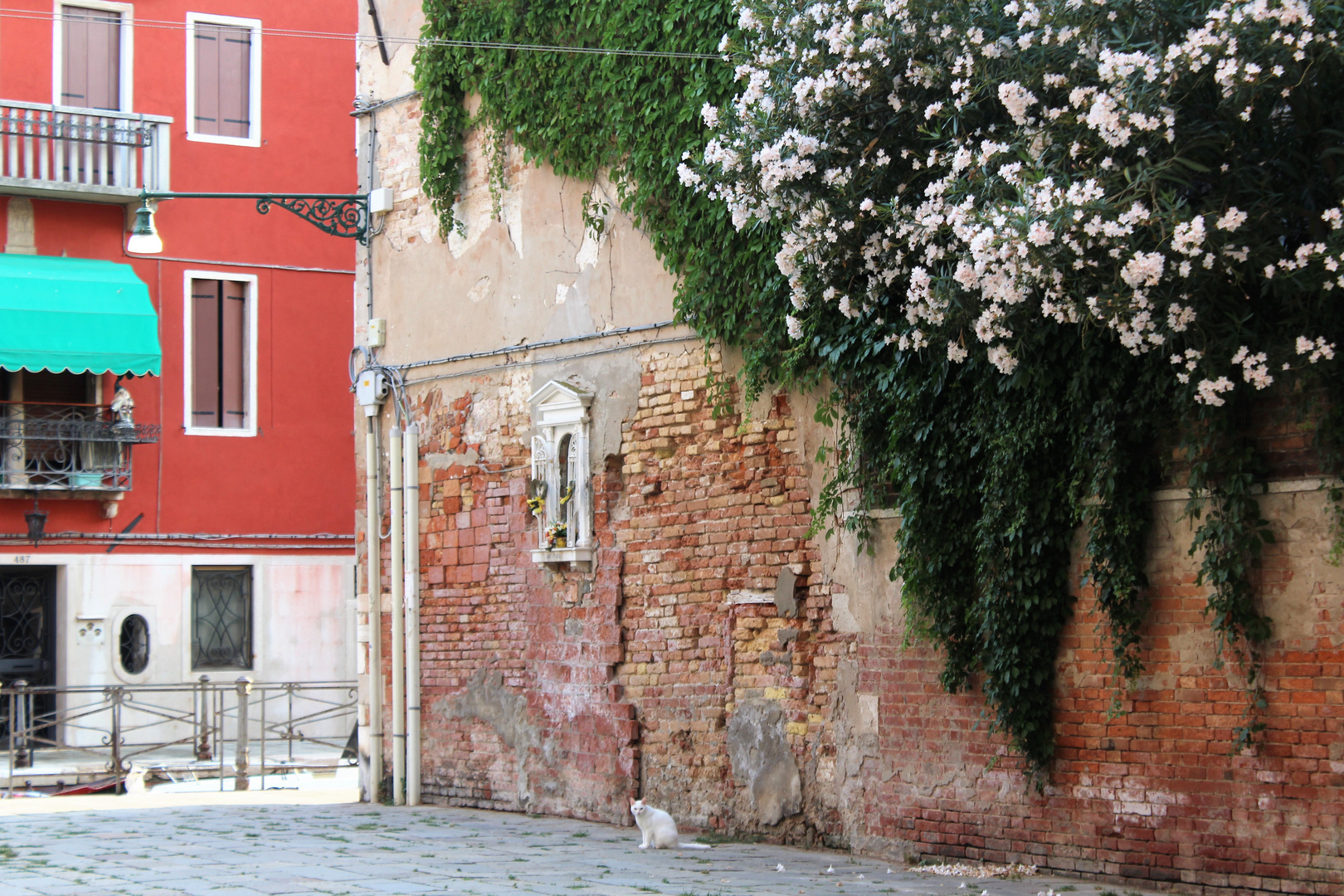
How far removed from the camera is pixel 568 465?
1123 centimetres

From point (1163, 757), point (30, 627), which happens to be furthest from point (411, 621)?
point (30, 627)

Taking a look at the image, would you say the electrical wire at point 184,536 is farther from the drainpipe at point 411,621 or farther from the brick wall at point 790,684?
the brick wall at point 790,684

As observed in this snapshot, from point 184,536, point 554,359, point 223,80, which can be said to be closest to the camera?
point 554,359

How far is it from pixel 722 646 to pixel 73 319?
35.6 ft

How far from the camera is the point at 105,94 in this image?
19.1 metres

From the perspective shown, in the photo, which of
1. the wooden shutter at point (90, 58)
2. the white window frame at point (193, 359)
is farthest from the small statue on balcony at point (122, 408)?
the wooden shutter at point (90, 58)

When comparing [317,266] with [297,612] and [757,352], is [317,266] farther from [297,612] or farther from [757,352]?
[757,352]

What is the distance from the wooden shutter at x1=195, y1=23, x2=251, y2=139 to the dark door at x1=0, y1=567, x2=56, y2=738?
237 inches

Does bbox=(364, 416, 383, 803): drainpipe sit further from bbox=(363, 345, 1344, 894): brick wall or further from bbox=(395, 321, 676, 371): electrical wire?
bbox=(395, 321, 676, 371): electrical wire

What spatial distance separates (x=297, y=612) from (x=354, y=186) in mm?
5644

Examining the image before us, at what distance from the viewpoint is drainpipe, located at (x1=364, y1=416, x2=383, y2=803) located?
42.0ft

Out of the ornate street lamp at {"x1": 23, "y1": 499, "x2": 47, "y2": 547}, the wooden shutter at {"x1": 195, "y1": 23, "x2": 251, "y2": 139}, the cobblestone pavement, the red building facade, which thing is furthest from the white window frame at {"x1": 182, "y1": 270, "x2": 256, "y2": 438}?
the cobblestone pavement

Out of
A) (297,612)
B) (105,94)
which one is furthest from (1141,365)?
(105,94)

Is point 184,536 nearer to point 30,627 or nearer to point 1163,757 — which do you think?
point 30,627
